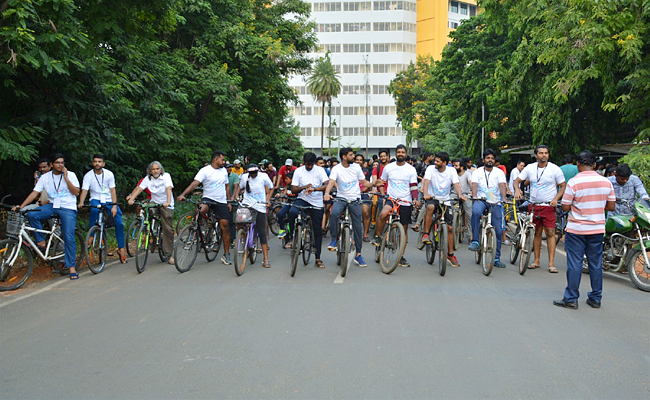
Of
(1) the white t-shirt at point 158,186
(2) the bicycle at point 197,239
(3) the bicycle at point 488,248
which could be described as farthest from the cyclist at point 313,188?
(3) the bicycle at point 488,248

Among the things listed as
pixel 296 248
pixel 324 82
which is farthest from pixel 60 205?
pixel 324 82

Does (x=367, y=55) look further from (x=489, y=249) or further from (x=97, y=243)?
(x=97, y=243)

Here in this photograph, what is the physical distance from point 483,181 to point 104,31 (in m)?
7.49

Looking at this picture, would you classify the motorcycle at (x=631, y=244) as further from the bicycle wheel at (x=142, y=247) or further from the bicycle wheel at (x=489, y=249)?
the bicycle wheel at (x=142, y=247)

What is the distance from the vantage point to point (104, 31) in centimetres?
1001

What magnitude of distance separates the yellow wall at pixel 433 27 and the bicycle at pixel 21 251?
8834cm

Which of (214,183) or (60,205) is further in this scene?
(214,183)

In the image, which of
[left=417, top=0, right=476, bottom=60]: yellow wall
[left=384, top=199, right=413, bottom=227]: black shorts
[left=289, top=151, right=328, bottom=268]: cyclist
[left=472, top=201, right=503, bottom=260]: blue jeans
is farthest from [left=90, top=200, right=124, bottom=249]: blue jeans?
[left=417, top=0, right=476, bottom=60]: yellow wall

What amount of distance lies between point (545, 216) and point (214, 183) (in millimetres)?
5738

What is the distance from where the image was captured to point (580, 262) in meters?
7.13

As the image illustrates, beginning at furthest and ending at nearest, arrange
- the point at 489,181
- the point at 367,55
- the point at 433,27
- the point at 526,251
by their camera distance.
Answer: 1. the point at 367,55
2. the point at 433,27
3. the point at 489,181
4. the point at 526,251

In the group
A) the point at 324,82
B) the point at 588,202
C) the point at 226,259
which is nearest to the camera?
the point at 588,202

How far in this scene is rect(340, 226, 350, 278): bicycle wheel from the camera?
9.10 metres

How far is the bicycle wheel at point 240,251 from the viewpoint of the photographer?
30.4ft
